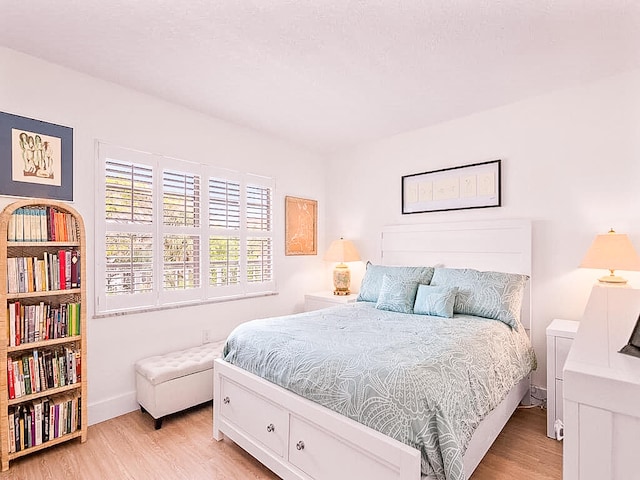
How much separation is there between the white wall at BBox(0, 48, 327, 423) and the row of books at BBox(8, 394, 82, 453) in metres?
0.29

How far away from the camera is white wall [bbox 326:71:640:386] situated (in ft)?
8.55

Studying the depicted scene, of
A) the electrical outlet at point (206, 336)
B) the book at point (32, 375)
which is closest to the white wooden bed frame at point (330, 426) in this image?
the electrical outlet at point (206, 336)

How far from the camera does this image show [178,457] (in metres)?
2.19

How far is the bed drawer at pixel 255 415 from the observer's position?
1.95 m

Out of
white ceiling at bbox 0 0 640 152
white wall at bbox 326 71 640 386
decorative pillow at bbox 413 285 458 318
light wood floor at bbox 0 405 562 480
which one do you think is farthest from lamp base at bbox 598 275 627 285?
white ceiling at bbox 0 0 640 152

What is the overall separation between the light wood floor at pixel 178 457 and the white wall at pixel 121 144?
407 mm

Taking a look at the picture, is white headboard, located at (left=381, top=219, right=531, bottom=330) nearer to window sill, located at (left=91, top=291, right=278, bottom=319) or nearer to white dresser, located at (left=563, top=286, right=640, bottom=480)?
window sill, located at (left=91, top=291, right=278, bottom=319)

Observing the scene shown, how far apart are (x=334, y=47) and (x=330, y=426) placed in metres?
2.15

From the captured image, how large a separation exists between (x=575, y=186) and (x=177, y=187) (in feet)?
10.8

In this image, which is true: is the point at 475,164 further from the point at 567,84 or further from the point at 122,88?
the point at 122,88

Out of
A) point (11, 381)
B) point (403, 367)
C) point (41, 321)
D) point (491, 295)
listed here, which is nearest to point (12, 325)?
point (41, 321)

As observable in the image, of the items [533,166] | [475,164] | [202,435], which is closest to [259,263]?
[202,435]

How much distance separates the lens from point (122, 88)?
279 cm

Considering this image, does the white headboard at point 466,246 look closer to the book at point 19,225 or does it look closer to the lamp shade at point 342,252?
the lamp shade at point 342,252
